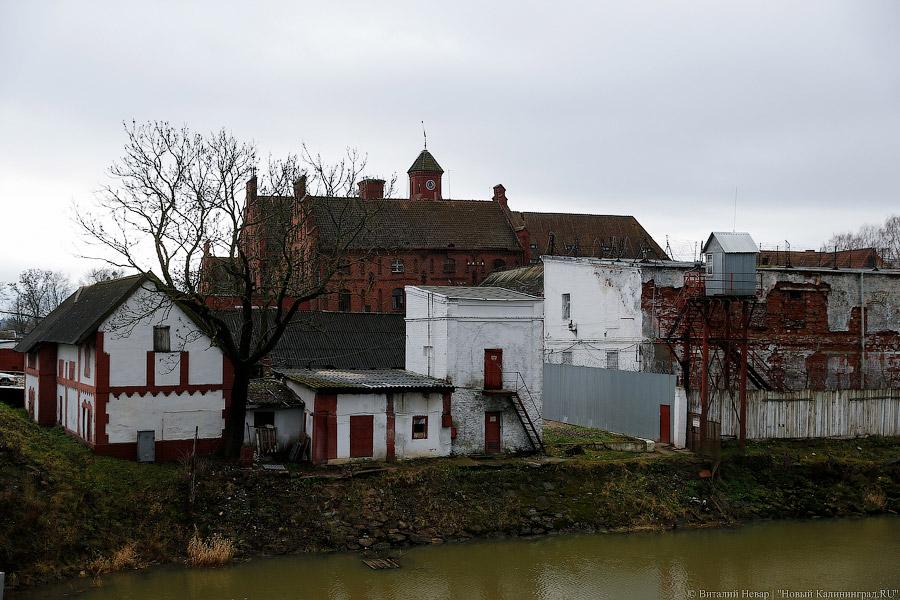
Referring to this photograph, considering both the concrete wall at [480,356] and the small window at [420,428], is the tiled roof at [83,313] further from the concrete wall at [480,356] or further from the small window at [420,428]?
the concrete wall at [480,356]

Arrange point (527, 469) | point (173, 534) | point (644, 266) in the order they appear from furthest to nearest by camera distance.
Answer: point (644, 266) → point (527, 469) → point (173, 534)

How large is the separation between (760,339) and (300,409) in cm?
1945

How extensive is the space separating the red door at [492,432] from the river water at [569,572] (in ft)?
16.1

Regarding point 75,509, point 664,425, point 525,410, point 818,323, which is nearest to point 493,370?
point 525,410

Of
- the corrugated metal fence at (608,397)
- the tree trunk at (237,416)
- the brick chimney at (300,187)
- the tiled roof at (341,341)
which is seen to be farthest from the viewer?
the tiled roof at (341,341)

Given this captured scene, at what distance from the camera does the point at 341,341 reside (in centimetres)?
4062

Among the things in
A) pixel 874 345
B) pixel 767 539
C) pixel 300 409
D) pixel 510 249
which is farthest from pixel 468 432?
pixel 510 249

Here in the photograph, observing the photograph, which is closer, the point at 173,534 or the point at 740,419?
the point at 173,534

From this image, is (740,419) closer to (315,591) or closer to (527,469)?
(527,469)

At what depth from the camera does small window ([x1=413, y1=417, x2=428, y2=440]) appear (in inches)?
1098

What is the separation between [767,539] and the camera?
25.4 m

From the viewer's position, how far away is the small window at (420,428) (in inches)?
1098

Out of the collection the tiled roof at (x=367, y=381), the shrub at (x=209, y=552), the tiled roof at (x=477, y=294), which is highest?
the tiled roof at (x=477, y=294)

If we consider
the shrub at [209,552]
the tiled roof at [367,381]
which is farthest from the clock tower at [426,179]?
the shrub at [209,552]
